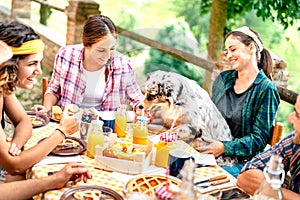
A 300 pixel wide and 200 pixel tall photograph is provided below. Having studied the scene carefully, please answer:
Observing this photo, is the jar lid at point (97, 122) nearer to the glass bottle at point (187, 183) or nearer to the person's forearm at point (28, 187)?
the person's forearm at point (28, 187)

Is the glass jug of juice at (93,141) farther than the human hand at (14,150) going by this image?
Yes

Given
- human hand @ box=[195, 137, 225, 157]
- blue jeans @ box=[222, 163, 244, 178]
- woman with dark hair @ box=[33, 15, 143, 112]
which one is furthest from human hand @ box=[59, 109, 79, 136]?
blue jeans @ box=[222, 163, 244, 178]

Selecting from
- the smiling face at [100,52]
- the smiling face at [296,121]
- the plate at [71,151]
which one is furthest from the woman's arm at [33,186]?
the smiling face at [100,52]

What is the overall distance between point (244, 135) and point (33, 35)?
1.29 m

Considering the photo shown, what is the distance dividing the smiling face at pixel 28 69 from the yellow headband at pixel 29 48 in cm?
→ 3

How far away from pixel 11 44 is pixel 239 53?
4.18 ft

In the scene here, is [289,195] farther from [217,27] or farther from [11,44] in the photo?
[217,27]

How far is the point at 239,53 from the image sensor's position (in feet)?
8.00

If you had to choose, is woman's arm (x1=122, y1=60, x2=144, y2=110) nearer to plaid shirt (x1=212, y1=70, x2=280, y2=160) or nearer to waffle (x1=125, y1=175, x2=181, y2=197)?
plaid shirt (x1=212, y1=70, x2=280, y2=160)

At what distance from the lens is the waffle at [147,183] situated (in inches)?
61.2

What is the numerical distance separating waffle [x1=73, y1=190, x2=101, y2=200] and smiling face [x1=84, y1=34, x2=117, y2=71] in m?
1.06

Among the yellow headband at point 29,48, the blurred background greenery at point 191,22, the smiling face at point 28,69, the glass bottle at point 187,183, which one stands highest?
the yellow headband at point 29,48

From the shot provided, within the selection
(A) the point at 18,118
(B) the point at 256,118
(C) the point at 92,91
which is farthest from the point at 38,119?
(B) the point at 256,118

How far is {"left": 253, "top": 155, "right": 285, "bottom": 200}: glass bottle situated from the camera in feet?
4.02
